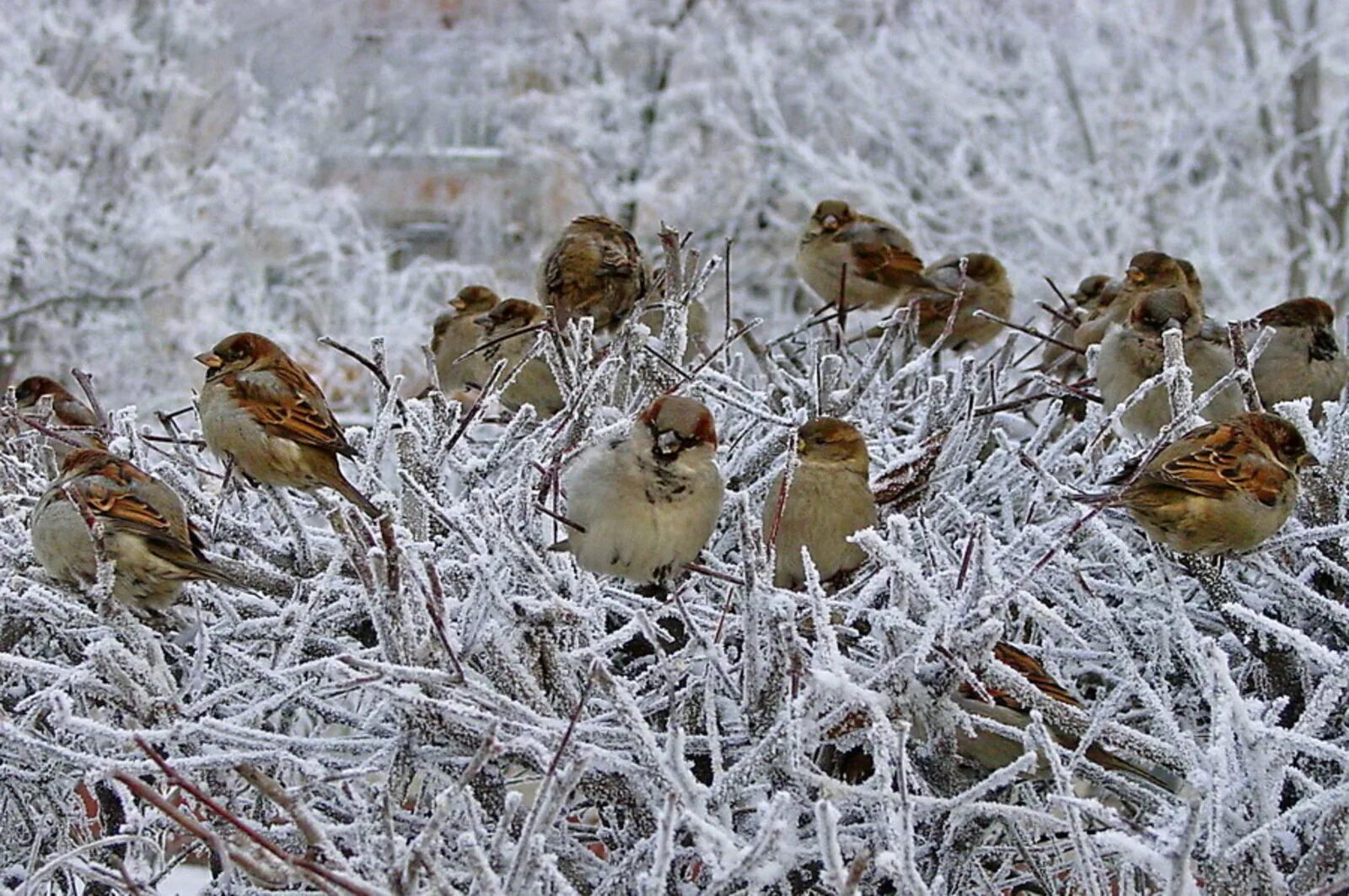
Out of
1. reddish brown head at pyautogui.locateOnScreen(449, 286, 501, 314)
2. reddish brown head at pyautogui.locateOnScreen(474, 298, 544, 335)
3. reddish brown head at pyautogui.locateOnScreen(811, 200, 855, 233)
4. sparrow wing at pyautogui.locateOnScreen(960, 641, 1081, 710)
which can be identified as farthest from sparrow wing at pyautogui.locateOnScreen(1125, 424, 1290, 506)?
reddish brown head at pyautogui.locateOnScreen(811, 200, 855, 233)

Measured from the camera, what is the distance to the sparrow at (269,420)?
2.96m

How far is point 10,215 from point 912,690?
12.3m

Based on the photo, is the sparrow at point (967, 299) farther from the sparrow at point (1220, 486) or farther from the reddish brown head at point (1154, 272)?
the sparrow at point (1220, 486)

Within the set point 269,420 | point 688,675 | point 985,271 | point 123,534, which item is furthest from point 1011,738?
point 985,271

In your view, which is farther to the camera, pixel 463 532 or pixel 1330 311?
pixel 1330 311

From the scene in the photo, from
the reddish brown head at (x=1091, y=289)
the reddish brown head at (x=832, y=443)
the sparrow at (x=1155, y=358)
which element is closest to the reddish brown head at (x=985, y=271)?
the reddish brown head at (x=1091, y=289)

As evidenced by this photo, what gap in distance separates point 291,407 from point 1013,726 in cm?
170

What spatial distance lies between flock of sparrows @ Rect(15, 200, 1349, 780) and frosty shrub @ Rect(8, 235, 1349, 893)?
0.22ft

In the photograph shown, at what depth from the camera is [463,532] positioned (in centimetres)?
212

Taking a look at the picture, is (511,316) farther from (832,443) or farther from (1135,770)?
(1135,770)

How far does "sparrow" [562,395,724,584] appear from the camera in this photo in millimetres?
2279

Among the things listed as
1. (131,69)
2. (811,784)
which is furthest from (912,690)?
(131,69)

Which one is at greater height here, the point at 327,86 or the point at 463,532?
the point at 463,532

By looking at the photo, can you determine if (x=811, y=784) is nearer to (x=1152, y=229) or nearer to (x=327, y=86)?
(x=1152, y=229)
